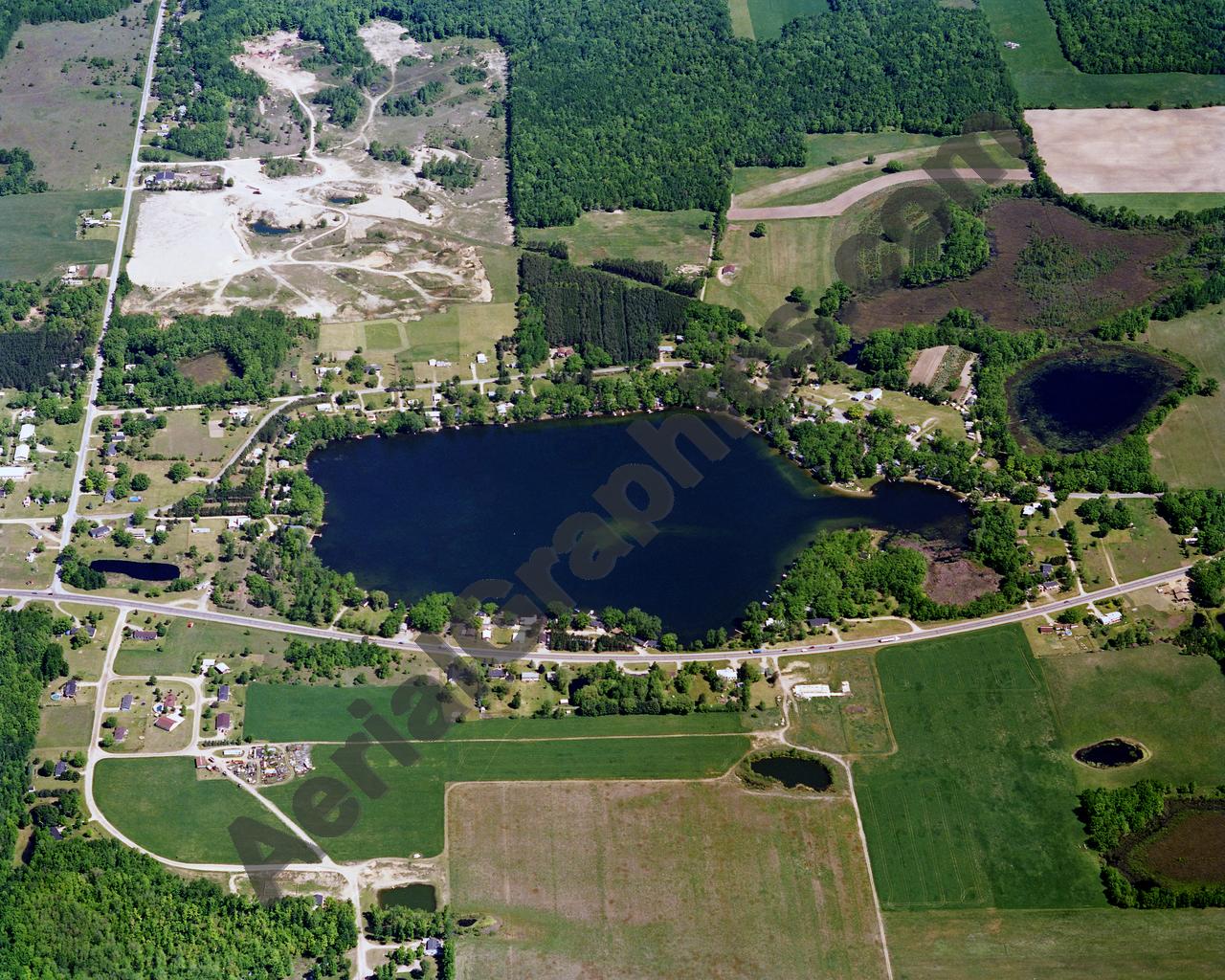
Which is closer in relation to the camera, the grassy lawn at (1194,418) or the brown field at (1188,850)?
the brown field at (1188,850)

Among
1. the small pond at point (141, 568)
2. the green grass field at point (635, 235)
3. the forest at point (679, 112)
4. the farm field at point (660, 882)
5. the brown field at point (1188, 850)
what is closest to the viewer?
the farm field at point (660, 882)

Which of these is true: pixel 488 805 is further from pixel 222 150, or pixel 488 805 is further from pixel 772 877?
pixel 222 150

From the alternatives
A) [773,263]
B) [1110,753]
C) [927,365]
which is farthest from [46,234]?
[1110,753]

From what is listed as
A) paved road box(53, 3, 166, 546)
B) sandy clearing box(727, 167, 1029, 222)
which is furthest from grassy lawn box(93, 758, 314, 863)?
sandy clearing box(727, 167, 1029, 222)

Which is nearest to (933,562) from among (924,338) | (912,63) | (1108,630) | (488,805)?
(1108,630)

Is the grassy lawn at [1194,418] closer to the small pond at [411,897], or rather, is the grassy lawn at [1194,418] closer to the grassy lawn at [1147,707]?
the grassy lawn at [1147,707]

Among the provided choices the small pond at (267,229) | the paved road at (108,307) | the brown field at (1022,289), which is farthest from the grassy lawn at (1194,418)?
the paved road at (108,307)

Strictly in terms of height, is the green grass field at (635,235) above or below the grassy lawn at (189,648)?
above
